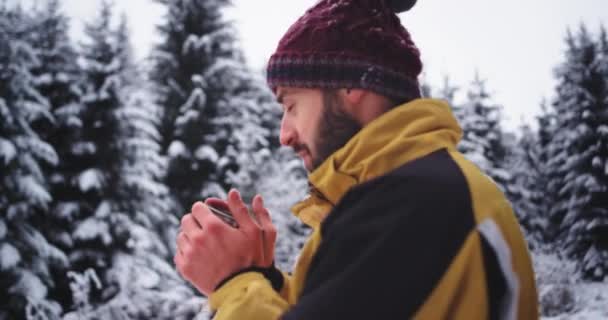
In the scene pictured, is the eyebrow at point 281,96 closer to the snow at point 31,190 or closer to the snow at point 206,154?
the snow at point 31,190

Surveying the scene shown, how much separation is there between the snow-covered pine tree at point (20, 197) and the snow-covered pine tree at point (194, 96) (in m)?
5.29

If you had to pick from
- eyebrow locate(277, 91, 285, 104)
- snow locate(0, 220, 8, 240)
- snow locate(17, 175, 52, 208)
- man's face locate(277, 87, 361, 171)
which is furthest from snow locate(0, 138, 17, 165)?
man's face locate(277, 87, 361, 171)

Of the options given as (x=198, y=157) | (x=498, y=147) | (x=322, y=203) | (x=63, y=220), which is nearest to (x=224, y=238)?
(x=322, y=203)

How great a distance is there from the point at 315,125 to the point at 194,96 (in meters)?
16.3

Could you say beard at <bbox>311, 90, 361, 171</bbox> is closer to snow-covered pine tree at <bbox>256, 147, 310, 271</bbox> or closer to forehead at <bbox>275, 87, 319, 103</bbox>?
forehead at <bbox>275, 87, 319, 103</bbox>

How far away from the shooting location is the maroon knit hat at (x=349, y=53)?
1580mm

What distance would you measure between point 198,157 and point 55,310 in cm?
756

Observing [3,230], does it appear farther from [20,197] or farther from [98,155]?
[98,155]

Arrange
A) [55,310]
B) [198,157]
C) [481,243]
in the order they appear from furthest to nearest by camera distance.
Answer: [198,157]
[55,310]
[481,243]

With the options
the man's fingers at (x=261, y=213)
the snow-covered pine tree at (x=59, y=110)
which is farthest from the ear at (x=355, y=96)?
the snow-covered pine tree at (x=59, y=110)

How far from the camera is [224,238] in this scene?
1.38 meters

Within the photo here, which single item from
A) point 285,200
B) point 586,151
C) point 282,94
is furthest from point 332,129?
point 586,151

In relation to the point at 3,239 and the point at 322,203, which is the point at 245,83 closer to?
the point at 3,239

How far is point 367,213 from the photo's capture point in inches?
43.4
